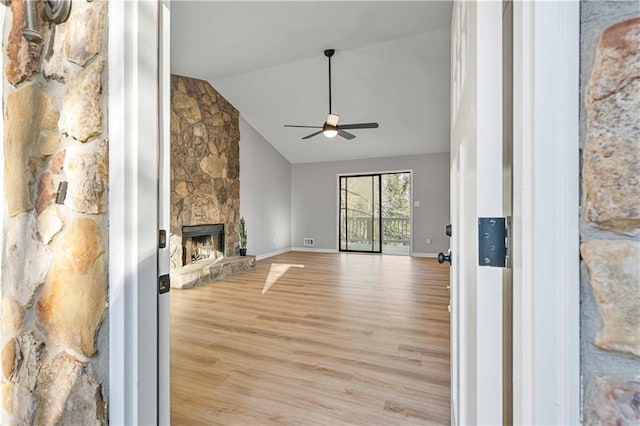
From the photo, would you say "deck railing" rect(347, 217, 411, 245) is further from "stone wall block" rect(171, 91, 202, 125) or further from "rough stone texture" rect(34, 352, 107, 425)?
"rough stone texture" rect(34, 352, 107, 425)

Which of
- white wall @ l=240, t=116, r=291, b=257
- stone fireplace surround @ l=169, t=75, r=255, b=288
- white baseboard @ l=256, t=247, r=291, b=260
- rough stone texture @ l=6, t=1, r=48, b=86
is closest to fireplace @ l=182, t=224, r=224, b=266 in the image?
stone fireplace surround @ l=169, t=75, r=255, b=288

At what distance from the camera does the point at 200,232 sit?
16.7ft

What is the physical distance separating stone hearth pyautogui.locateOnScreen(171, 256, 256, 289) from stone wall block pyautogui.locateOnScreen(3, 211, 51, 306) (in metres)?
3.25

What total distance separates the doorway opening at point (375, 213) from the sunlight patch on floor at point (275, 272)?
228 cm

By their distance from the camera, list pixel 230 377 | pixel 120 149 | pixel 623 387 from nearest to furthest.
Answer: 1. pixel 623 387
2. pixel 120 149
3. pixel 230 377

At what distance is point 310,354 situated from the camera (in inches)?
90.3

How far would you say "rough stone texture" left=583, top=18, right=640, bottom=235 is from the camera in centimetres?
36

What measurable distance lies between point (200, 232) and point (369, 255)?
3.79 m

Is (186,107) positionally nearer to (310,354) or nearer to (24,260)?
(310,354)

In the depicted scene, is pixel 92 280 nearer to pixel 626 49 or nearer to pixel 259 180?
pixel 626 49

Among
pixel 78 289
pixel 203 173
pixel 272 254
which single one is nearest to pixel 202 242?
pixel 203 173

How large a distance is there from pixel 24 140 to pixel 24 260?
1.33 feet

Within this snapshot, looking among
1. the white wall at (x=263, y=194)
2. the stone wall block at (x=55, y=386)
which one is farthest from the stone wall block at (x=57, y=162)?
the white wall at (x=263, y=194)

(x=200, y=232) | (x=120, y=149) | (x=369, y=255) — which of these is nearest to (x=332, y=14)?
(x=120, y=149)
